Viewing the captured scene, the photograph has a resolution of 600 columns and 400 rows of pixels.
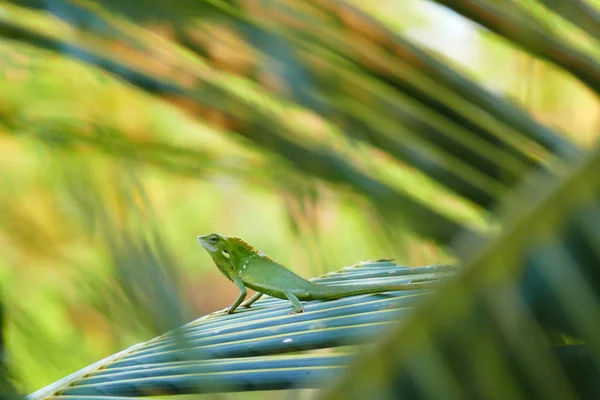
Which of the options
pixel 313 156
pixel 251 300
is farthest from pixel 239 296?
pixel 313 156

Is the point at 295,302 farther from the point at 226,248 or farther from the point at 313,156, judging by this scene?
the point at 313,156

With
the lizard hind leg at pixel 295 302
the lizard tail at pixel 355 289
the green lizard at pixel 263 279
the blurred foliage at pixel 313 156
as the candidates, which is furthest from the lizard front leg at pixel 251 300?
the blurred foliage at pixel 313 156

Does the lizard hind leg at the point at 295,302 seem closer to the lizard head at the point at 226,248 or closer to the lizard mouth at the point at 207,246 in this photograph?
the lizard head at the point at 226,248

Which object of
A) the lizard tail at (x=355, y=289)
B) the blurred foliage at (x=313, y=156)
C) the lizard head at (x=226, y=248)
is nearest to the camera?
the blurred foliage at (x=313, y=156)

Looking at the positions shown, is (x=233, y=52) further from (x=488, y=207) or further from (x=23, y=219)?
(x=23, y=219)

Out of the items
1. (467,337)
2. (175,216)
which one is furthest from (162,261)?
(175,216)

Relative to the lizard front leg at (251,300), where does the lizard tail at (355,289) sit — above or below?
below

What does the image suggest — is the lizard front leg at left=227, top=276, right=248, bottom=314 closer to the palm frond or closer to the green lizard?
the green lizard
